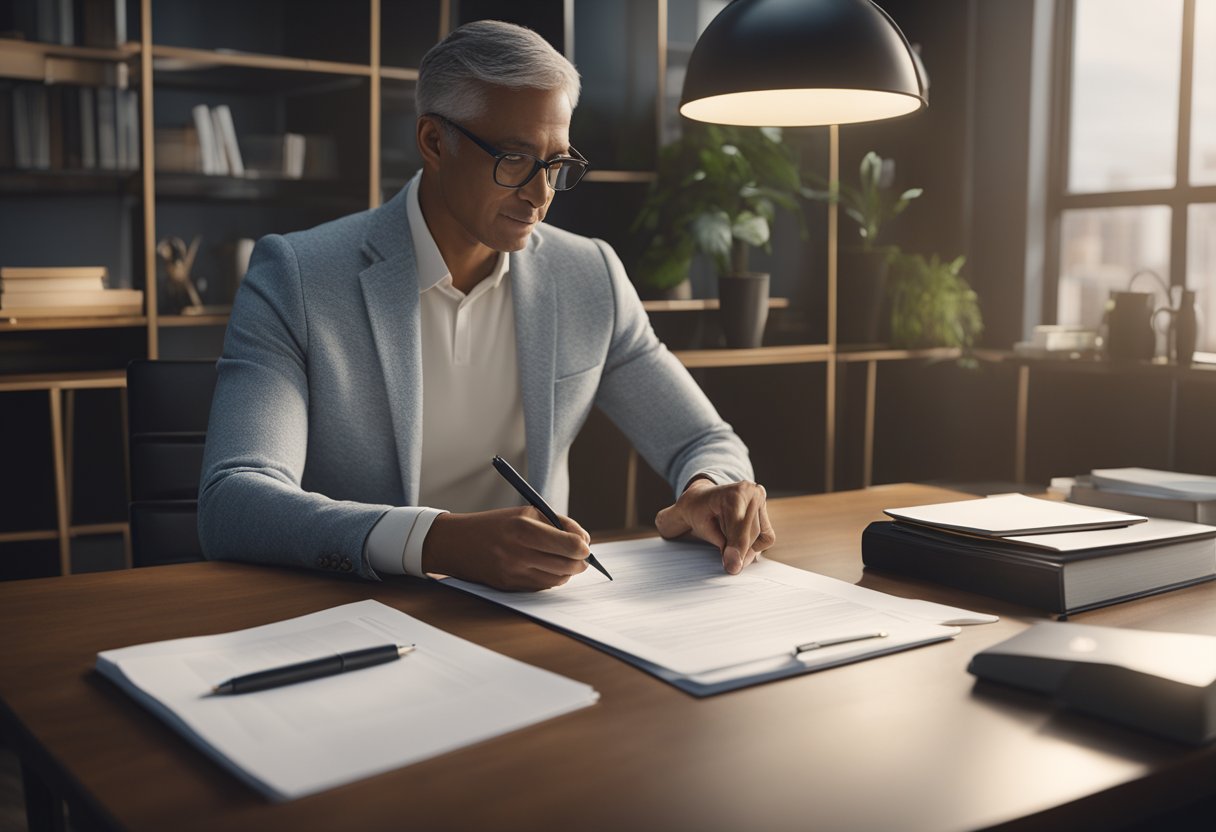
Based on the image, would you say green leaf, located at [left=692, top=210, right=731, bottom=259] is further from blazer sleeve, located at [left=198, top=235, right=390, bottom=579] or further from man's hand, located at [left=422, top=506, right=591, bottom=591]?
man's hand, located at [left=422, top=506, right=591, bottom=591]

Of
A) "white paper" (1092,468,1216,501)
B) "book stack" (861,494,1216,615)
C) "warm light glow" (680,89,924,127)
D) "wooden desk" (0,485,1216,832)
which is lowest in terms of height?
"wooden desk" (0,485,1216,832)

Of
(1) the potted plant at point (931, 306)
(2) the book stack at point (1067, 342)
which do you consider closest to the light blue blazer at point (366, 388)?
(2) the book stack at point (1067, 342)

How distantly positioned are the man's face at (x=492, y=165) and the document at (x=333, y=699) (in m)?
0.77

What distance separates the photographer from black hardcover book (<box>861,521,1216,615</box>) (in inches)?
41.8

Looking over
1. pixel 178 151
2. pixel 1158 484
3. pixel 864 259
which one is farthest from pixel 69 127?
pixel 1158 484

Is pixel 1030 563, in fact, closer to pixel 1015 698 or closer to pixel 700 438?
pixel 1015 698

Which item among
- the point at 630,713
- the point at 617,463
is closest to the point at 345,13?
the point at 617,463

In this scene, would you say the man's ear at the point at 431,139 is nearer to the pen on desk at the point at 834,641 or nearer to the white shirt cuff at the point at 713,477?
the white shirt cuff at the point at 713,477

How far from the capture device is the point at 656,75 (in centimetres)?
385

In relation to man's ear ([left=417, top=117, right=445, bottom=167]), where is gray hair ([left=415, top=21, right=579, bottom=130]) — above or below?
above

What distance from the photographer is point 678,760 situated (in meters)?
0.71

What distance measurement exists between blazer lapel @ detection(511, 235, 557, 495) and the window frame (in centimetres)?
285

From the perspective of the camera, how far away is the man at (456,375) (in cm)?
118

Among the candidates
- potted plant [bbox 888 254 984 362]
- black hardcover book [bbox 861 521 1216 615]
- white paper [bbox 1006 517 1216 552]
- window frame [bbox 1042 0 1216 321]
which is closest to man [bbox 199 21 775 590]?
black hardcover book [bbox 861 521 1216 615]
